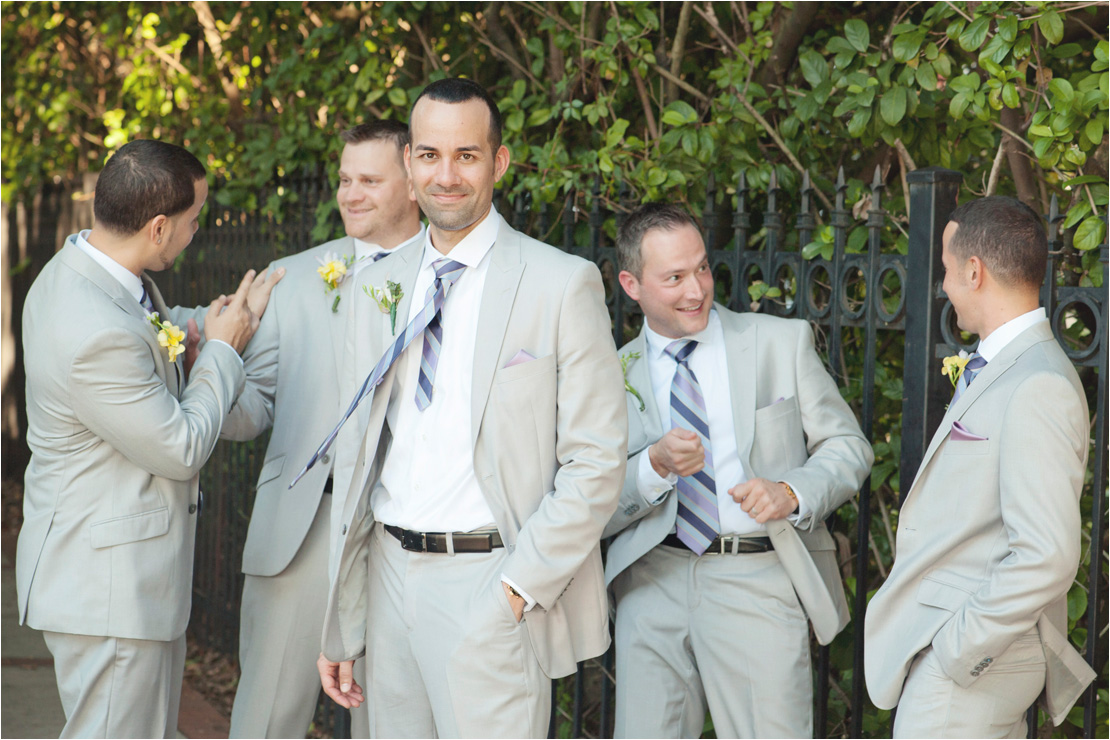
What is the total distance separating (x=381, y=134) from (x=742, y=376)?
1.60 m

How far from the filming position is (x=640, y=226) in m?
3.34

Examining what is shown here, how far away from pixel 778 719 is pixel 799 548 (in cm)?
48

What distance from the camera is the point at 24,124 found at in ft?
30.0

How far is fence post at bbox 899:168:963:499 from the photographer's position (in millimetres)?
2963

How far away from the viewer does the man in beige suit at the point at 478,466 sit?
8.56 ft

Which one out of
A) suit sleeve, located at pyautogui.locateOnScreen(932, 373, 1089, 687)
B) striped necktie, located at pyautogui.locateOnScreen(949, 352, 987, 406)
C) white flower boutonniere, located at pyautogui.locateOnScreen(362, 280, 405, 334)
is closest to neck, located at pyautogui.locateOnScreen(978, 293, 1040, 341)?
striped necktie, located at pyautogui.locateOnScreen(949, 352, 987, 406)

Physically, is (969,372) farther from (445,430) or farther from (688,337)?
(445,430)

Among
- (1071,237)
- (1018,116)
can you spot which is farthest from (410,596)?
(1018,116)

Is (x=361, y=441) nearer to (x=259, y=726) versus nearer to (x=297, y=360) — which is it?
(x=297, y=360)

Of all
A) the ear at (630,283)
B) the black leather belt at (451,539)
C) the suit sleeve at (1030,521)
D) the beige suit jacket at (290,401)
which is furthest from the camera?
the beige suit jacket at (290,401)

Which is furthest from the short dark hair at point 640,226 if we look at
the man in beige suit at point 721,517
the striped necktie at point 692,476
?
the striped necktie at point 692,476

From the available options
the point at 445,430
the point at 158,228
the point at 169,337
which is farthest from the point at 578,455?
the point at 158,228

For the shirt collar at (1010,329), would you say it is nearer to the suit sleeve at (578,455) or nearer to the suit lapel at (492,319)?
the suit sleeve at (578,455)

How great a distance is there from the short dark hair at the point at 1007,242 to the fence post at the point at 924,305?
389 mm
